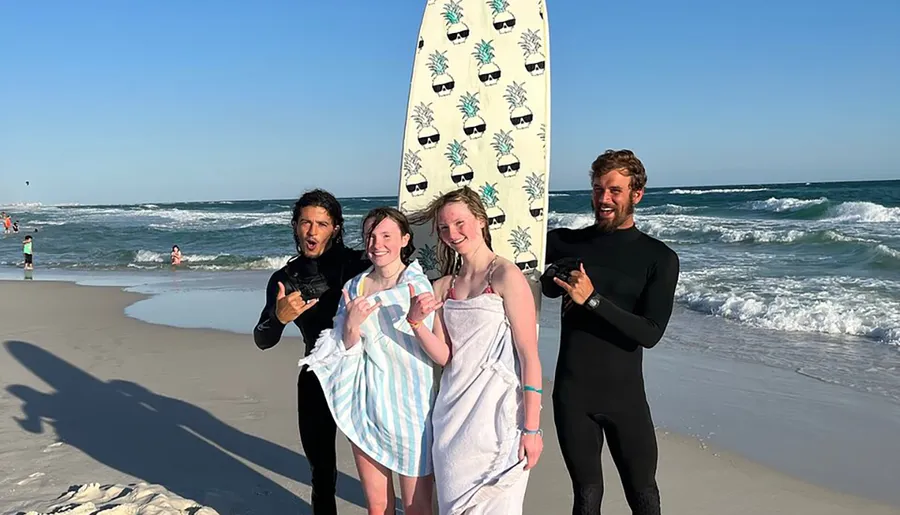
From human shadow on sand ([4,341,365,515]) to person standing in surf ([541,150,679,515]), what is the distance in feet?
5.38

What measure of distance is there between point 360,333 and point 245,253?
18.6m

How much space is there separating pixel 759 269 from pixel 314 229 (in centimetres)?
1156

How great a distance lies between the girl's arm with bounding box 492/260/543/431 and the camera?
90.1 inches

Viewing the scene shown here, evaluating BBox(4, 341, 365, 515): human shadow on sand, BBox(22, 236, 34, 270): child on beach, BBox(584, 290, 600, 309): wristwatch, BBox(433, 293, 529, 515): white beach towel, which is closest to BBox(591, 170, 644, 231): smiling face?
BBox(584, 290, 600, 309): wristwatch

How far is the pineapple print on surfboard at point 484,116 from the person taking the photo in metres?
3.16

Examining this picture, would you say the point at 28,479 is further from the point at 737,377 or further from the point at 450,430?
the point at 737,377

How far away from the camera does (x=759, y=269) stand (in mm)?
12570

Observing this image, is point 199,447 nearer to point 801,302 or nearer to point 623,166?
point 623,166

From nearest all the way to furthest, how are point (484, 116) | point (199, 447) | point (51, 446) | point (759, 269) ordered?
point (484, 116) < point (51, 446) < point (199, 447) < point (759, 269)

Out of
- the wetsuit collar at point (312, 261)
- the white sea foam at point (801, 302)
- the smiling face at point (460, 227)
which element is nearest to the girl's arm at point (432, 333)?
the smiling face at point (460, 227)

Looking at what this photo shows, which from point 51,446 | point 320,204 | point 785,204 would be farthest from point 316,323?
point 785,204

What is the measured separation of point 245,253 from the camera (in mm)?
20250

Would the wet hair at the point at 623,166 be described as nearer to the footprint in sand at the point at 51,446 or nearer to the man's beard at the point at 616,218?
the man's beard at the point at 616,218

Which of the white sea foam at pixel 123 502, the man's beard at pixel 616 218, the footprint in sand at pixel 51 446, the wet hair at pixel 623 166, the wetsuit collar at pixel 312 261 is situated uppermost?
the wet hair at pixel 623 166
